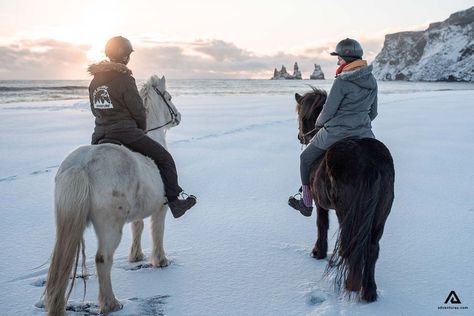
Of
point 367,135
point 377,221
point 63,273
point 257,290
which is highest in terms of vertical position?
point 367,135

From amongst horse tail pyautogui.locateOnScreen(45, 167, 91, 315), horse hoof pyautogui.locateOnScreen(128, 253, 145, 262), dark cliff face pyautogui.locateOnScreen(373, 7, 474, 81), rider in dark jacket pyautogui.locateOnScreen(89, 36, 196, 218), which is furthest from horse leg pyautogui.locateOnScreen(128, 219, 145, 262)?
dark cliff face pyautogui.locateOnScreen(373, 7, 474, 81)

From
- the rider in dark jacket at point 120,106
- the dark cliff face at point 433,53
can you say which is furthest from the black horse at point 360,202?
the dark cliff face at point 433,53

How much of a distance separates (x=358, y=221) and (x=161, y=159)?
1.86 metres

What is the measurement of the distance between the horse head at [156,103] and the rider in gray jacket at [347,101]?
1.65 metres

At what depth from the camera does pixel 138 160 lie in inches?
135

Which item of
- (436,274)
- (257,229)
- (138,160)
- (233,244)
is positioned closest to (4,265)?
(138,160)

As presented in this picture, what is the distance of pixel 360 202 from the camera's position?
3.13m

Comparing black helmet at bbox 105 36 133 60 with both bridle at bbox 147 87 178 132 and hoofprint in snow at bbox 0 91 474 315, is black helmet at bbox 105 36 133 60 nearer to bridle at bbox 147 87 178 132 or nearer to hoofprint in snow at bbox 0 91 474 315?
bridle at bbox 147 87 178 132

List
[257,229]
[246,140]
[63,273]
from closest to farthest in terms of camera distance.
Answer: [63,273] < [257,229] < [246,140]

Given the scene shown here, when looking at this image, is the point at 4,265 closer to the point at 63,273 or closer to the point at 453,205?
the point at 63,273

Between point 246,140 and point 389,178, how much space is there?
25.2ft

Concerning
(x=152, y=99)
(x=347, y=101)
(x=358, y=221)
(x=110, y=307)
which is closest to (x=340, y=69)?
(x=347, y=101)

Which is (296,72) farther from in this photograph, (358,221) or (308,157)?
(358,221)

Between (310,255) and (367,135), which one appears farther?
(310,255)
